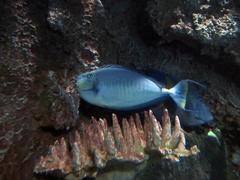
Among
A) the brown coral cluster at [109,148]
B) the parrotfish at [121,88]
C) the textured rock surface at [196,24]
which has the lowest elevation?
the brown coral cluster at [109,148]

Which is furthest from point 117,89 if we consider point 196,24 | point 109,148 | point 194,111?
point 196,24

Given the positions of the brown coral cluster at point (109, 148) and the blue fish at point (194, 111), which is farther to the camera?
the blue fish at point (194, 111)

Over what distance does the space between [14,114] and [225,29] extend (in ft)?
5.06

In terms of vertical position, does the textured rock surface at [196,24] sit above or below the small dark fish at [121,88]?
above

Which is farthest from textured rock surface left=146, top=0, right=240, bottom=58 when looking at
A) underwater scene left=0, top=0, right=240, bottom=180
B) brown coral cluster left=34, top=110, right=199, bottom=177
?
brown coral cluster left=34, top=110, right=199, bottom=177

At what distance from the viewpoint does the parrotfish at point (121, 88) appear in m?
1.98

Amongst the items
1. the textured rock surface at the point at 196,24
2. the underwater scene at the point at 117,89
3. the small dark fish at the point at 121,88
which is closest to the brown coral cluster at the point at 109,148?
the underwater scene at the point at 117,89

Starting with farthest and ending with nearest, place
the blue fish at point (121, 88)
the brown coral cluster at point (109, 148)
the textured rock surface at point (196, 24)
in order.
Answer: the textured rock surface at point (196, 24), the blue fish at point (121, 88), the brown coral cluster at point (109, 148)

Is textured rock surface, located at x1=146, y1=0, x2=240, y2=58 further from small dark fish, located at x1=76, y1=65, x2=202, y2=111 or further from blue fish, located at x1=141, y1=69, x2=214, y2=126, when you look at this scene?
small dark fish, located at x1=76, y1=65, x2=202, y2=111

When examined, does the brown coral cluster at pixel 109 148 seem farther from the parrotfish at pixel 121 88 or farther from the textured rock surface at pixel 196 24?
the textured rock surface at pixel 196 24

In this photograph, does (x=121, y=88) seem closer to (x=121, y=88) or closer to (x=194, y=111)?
(x=121, y=88)

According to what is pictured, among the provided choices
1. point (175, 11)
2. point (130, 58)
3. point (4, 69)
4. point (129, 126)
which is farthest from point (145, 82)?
point (4, 69)

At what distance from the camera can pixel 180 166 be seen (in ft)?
6.55

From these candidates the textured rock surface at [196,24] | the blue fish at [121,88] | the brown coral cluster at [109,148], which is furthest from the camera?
the textured rock surface at [196,24]
